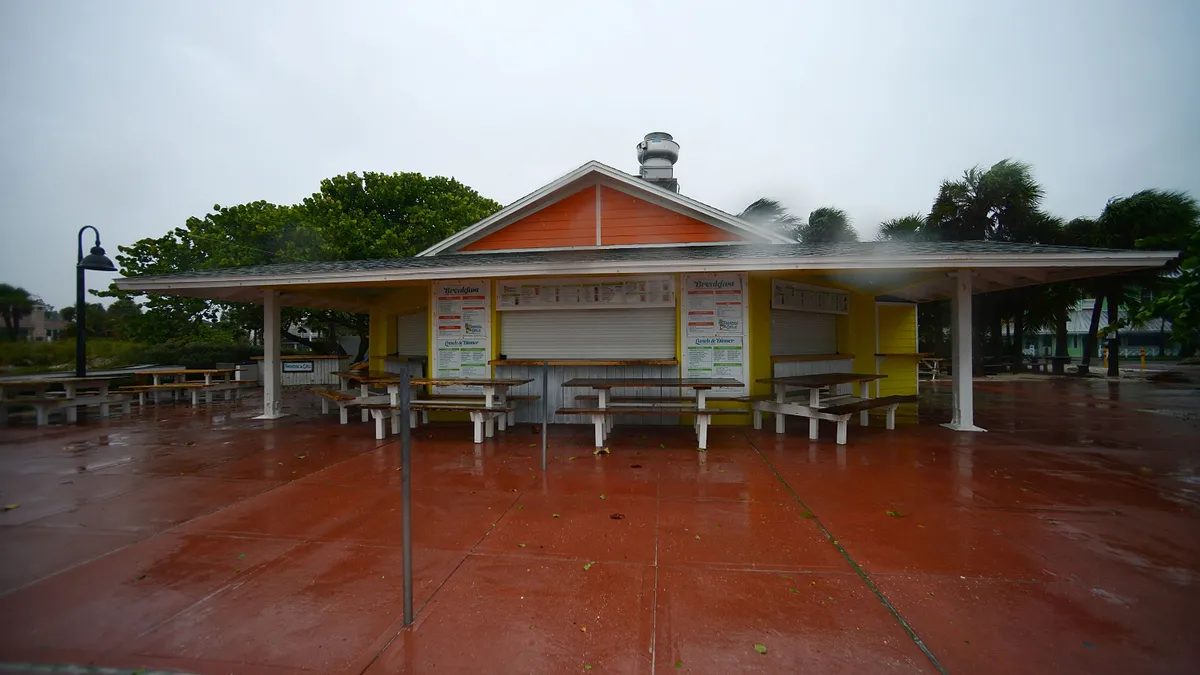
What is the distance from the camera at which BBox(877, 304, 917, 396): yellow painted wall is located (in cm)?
1069

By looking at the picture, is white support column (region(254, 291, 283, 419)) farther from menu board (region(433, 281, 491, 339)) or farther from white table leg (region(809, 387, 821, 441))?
white table leg (region(809, 387, 821, 441))

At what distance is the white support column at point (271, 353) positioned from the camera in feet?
30.8

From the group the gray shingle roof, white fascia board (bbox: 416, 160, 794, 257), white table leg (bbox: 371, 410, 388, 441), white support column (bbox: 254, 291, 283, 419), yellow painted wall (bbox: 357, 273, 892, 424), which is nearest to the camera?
the gray shingle roof

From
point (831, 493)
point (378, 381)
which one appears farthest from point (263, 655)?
point (378, 381)

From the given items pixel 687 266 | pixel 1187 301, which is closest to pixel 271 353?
pixel 687 266

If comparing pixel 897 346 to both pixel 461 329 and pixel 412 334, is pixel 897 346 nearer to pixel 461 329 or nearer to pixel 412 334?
pixel 461 329

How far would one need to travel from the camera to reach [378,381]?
7.56 m

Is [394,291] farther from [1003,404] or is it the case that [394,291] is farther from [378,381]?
[1003,404]

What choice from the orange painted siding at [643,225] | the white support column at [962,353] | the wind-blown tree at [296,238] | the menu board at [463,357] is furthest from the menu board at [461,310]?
the wind-blown tree at [296,238]

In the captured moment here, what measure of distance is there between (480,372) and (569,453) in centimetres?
309

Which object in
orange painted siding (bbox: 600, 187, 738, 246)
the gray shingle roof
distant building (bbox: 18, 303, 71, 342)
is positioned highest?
orange painted siding (bbox: 600, 187, 738, 246)

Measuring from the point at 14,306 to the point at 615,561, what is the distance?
10.3 ft

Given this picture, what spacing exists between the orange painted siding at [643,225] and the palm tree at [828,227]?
12593 mm

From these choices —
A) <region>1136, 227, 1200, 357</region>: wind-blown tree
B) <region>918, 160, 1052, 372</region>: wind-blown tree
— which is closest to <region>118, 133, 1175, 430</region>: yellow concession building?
<region>1136, 227, 1200, 357</region>: wind-blown tree
